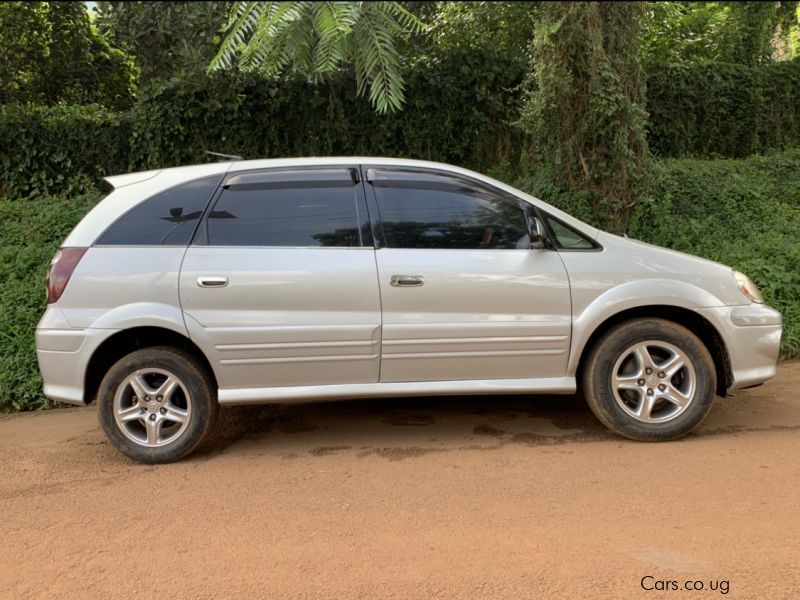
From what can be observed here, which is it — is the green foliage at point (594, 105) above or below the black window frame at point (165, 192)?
above

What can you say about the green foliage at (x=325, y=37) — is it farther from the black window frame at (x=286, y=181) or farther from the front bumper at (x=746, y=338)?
the front bumper at (x=746, y=338)

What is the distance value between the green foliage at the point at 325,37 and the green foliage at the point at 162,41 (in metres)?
2.45

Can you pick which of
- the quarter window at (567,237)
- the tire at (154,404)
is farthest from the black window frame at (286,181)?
the quarter window at (567,237)

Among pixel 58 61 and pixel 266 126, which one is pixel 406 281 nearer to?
pixel 266 126

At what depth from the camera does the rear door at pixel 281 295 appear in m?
4.29

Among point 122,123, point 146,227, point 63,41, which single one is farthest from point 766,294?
point 63,41

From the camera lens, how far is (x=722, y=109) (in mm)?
10703

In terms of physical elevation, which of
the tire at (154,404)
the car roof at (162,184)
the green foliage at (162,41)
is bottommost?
the tire at (154,404)

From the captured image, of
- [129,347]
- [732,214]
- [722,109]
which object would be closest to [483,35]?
[732,214]

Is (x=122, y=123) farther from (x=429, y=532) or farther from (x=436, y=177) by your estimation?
(x=429, y=532)

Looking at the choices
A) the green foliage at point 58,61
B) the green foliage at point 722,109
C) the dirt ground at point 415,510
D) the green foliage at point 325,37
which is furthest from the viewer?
the green foliage at point 722,109

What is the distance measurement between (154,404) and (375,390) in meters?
1.38

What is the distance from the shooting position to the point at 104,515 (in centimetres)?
374

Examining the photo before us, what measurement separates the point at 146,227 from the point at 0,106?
20.3 ft
